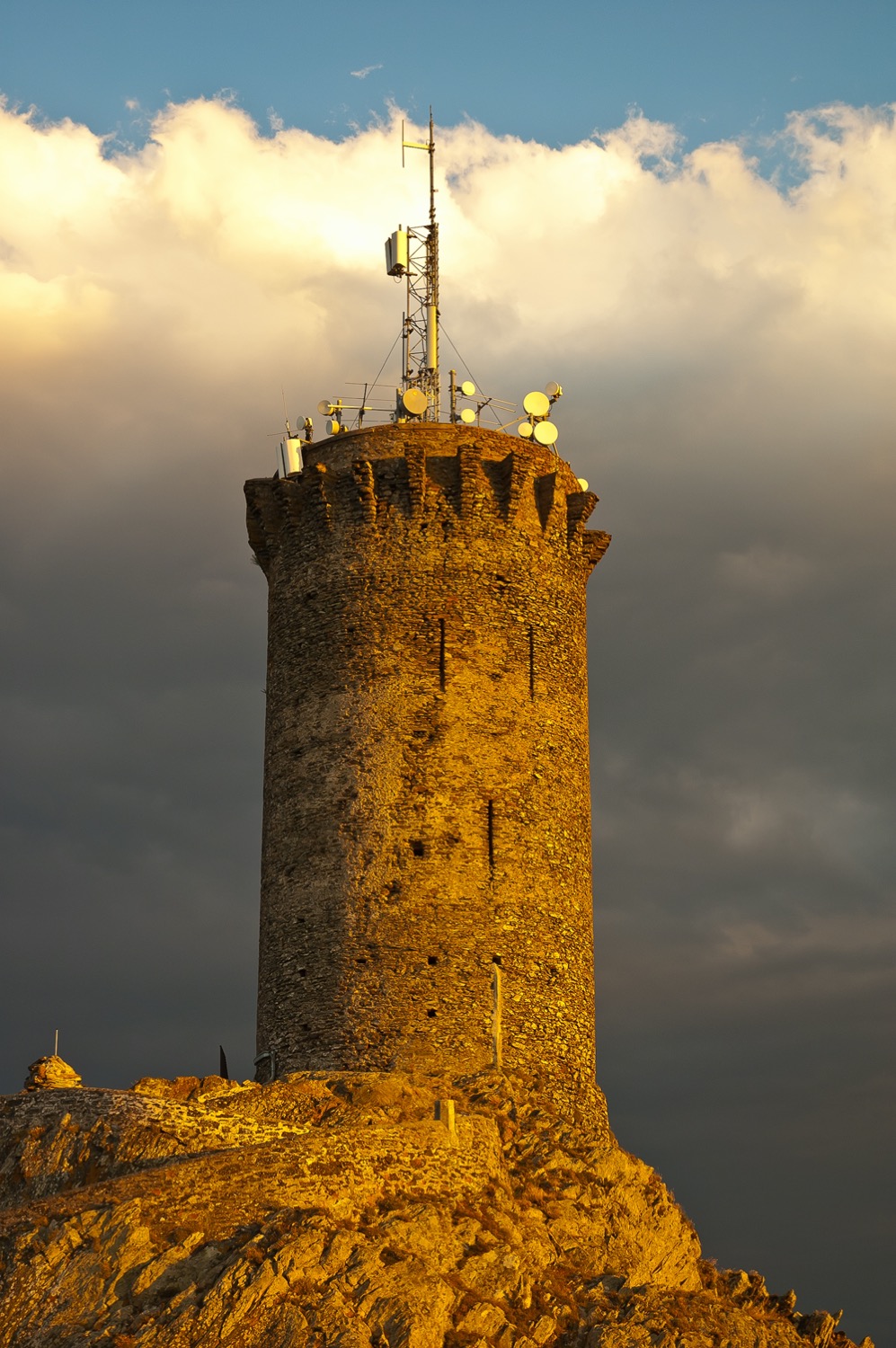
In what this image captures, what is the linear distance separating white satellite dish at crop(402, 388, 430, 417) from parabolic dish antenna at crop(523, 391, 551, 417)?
2227 mm

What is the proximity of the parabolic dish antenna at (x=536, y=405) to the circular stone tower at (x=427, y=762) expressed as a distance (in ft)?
4.66

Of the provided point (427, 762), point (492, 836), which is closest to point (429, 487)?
point (427, 762)

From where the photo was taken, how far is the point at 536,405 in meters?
43.8

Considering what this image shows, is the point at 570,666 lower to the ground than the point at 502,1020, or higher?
higher

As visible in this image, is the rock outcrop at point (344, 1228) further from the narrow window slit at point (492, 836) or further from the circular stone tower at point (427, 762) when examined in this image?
the narrow window slit at point (492, 836)

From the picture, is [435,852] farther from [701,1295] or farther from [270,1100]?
[701,1295]

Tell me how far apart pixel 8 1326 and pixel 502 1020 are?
12.3 metres

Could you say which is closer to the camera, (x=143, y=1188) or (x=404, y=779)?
(x=143, y=1188)

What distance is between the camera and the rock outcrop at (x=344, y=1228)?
28.2 meters

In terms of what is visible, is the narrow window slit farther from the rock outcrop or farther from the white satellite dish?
the white satellite dish

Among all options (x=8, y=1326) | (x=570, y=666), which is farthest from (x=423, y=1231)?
(x=570, y=666)

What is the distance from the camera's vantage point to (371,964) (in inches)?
1485

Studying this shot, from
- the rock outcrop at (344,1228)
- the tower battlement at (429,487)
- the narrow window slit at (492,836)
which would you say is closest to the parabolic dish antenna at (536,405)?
the tower battlement at (429,487)

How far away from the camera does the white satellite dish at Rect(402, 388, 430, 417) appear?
42.9 m
